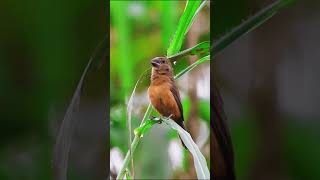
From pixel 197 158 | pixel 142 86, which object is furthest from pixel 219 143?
pixel 142 86

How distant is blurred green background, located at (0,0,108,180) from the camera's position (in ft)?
5.51

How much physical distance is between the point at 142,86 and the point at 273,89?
458 mm

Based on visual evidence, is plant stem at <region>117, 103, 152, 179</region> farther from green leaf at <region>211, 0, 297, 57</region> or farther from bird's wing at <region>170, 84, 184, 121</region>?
green leaf at <region>211, 0, 297, 57</region>

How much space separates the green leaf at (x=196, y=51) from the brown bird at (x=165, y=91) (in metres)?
0.03

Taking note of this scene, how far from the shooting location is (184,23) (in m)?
1.62

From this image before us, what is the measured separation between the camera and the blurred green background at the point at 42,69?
1680mm

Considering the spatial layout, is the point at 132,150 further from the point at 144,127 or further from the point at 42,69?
the point at 42,69

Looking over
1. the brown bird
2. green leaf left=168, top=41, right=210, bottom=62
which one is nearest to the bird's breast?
the brown bird

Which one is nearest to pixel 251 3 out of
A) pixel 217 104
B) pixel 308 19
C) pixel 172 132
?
pixel 308 19

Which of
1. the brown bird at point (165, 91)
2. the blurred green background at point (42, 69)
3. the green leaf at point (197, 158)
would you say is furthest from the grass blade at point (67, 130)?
the green leaf at point (197, 158)

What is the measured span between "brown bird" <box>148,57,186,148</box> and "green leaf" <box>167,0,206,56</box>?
51 mm

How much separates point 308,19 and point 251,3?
19 cm

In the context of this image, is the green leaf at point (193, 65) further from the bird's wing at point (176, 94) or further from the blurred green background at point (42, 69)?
the blurred green background at point (42, 69)

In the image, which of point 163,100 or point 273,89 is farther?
point 163,100
